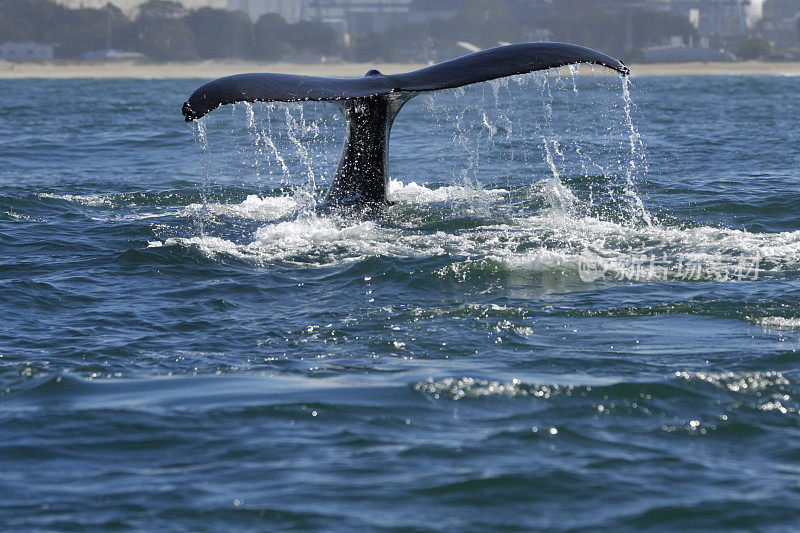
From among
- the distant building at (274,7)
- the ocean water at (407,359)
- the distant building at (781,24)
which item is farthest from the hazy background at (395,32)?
the ocean water at (407,359)

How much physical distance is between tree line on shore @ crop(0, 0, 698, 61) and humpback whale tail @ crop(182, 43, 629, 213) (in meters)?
98.1

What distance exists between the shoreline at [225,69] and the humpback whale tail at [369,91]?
78711 mm

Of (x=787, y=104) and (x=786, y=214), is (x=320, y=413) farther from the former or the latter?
(x=787, y=104)

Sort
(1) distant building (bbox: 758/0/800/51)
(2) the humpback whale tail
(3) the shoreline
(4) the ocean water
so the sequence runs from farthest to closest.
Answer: (1) distant building (bbox: 758/0/800/51) < (3) the shoreline < (2) the humpback whale tail < (4) the ocean water

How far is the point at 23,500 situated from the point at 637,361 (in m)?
3.23

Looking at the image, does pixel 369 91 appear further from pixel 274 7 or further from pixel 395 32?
pixel 274 7

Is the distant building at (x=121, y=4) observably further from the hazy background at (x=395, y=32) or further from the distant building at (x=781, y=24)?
the distant building at (x=781, y=24)

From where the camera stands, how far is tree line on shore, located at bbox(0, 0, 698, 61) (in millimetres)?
105938

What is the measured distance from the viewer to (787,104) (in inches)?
1219

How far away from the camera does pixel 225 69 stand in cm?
10544

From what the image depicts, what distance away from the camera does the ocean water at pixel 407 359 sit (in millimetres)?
4406

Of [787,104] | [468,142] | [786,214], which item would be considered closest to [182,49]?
[787,104]

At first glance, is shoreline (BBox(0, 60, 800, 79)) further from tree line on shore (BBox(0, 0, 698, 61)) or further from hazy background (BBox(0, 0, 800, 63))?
tree line on shore (BBox(0, 0, 698, 61))

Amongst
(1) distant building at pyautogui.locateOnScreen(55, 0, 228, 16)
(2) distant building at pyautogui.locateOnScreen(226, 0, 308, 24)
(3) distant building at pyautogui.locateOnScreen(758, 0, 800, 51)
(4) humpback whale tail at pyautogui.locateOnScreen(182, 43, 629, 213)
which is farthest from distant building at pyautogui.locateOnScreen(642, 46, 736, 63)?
(4) humpback whale tail at pyautogui.locateOnScreen(182, 43, 629, 213)
